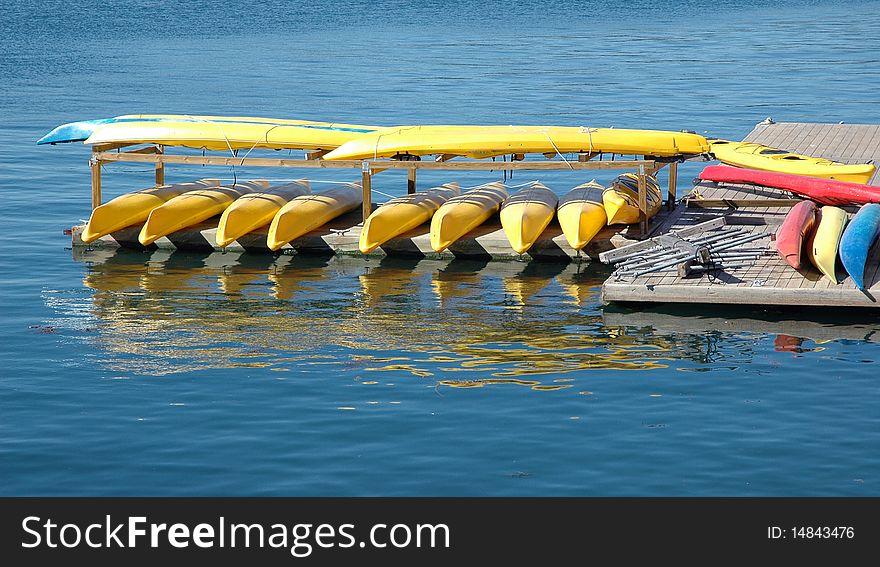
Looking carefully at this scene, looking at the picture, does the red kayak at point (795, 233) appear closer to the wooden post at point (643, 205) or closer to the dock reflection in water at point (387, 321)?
the dock reflection in water at point (387, 321)

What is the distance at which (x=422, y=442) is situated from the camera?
41.0 ft

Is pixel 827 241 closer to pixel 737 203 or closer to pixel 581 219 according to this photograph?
pixel 581 219

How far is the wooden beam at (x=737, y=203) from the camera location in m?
19.9

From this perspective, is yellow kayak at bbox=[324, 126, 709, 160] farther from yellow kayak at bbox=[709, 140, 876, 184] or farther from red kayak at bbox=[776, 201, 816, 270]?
red kayak at bbox=[776, 201, 816, 270]

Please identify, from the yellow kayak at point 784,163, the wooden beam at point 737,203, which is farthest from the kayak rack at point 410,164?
the yellow kayak at point 784,163

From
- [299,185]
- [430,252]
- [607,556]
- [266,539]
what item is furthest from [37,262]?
[607,556]

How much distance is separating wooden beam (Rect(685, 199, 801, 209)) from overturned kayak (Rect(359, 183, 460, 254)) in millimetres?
3929

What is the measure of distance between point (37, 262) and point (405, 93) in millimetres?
21183

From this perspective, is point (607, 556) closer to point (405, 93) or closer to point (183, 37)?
point (405, 93)

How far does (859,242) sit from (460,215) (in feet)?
18.9

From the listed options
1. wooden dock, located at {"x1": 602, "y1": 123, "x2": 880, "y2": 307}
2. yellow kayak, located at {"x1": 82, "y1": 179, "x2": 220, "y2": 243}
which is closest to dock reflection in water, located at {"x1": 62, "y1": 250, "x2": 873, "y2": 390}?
wooden dock, located at {"x1": 602, "y1": 123, "x2": 880, "y2": 307}

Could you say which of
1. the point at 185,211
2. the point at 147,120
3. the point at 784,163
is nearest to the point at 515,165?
the point at 784,163

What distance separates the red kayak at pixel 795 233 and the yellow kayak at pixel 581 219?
8.47ft

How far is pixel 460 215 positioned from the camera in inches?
755
